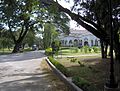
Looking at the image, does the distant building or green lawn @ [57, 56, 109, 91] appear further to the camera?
the distant building

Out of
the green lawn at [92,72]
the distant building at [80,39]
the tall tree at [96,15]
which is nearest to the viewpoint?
the green lawn at [92,72]

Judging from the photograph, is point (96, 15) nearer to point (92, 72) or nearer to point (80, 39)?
point (92, 72)

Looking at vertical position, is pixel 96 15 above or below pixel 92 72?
above

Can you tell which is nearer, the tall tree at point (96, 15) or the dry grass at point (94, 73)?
the dry grass at point (94, 73)

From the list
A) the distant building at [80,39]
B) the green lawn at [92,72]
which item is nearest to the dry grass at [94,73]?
the green lawn at [92,72]

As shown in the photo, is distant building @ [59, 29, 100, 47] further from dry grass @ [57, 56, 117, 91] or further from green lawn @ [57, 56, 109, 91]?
dry grass @ [57, 56, 117, 91]

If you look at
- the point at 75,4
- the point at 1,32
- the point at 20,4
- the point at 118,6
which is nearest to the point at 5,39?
the point at 1,32

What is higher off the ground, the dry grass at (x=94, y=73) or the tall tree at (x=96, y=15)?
the tall tree at (x=96, y=15)

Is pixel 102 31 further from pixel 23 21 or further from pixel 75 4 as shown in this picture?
pixel 23 21

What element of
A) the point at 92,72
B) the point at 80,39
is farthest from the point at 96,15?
the point at 80,39

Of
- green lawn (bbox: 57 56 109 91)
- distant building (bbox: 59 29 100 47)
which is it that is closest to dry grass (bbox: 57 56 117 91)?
green lawn (bbox: 57 56 109 91)

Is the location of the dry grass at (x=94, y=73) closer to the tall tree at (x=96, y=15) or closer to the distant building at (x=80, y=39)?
the tall tree at (x=96, y=15)

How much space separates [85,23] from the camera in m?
18.5

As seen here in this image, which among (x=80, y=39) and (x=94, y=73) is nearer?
(x=94, y=73)
